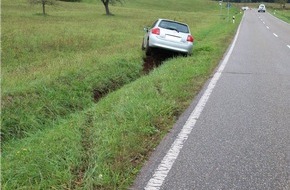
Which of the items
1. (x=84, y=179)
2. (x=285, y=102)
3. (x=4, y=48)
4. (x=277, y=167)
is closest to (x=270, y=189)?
(x=277, y=167)

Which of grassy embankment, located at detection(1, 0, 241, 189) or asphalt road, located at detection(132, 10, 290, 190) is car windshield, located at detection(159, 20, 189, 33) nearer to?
grassy embankment, located at detection(1, 0, 241, 189)

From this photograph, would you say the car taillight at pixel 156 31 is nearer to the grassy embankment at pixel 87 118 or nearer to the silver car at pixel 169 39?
the silver car at pixel 169 39

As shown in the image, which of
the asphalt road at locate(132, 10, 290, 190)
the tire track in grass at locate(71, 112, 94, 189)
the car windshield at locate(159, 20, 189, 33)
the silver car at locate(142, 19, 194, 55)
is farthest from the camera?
the car windshield at locate(159, 20, 189, 33)

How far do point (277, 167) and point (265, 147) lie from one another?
579 millimetres

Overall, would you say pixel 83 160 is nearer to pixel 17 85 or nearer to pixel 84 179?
pixel 84 179

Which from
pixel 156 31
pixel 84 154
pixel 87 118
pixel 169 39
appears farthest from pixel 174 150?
pixel 156 31

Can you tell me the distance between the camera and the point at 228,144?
184 inches

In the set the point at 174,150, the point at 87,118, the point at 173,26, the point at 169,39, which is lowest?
the point at 87,118

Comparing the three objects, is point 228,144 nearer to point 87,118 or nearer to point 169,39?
point 87,118

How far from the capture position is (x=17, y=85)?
294 inches

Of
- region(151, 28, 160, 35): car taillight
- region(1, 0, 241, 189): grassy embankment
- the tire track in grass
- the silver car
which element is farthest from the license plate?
the tire track in grass

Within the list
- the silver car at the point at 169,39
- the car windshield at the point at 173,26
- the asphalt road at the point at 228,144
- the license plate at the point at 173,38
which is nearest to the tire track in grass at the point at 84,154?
the asphalt road at the point at 228,144

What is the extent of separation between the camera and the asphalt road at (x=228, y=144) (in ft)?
12.1

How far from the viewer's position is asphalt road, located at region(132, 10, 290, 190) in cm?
370
